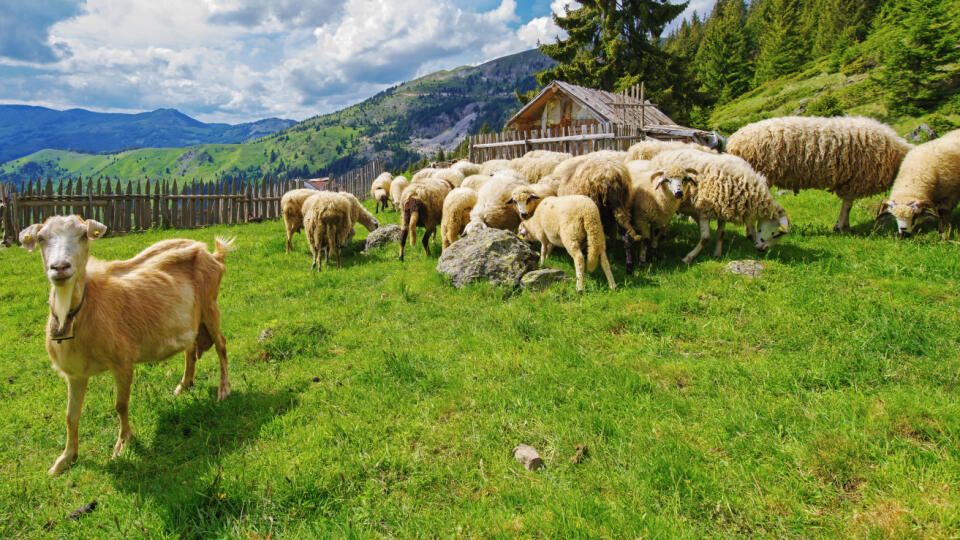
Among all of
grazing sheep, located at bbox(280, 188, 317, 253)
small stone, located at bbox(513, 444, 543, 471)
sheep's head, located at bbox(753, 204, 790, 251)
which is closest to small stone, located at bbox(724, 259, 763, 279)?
sheep's head, located at bbox(753, 204, 790, 251)

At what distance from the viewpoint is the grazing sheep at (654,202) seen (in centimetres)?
763

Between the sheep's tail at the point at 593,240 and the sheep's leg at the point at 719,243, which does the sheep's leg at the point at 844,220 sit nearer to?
the sheep's leg at the point at 719,243

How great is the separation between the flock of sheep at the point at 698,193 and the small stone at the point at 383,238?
111cm

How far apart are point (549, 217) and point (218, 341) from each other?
17.0ft

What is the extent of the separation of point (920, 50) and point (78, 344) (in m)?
43.4

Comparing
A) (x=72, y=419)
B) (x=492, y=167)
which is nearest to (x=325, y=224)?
(x=492, y=167)

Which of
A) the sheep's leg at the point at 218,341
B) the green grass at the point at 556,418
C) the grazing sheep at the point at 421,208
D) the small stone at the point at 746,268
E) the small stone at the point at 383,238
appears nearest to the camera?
the green grass at the point at 556,418

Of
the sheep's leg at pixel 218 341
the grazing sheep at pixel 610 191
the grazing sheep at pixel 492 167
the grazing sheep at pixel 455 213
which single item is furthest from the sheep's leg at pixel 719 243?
the sheep's leg at pixel 218 341

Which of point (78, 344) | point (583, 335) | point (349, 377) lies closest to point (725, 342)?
point (583, 335)

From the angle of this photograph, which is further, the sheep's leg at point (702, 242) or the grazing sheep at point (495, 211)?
the grazing sheep at point (495, 211)

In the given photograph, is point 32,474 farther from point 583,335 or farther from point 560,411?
point 583,335

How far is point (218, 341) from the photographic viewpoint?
199 inches

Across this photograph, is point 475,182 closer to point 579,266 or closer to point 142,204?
point 579,266

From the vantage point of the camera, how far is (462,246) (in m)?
8.29
